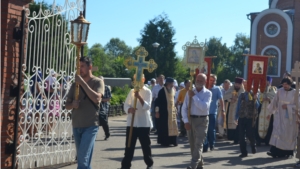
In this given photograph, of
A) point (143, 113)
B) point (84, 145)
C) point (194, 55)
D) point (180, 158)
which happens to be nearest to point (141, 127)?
point (143, 113)

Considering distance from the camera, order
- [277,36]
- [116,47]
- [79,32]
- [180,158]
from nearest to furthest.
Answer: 1. [79,32]
2. [180,158]
3. [277,36]
4. [116,47]

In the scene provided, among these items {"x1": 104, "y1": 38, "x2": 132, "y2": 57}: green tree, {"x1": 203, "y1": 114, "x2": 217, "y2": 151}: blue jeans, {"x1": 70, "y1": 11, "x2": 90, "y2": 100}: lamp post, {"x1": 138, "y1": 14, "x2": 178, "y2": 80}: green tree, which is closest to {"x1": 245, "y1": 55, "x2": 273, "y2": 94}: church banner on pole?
{"x1": 203, "y1": 114, "x2": 217, "y2": 151}: blue jeans

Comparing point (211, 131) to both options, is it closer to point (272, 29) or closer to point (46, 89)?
point (46, 89)

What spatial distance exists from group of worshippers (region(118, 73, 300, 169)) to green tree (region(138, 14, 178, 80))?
49394mm

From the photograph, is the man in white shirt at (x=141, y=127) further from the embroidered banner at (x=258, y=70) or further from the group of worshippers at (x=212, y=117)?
the embroidered banner at (x=258, y=70)

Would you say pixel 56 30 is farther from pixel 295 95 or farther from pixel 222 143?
pixel 222 143

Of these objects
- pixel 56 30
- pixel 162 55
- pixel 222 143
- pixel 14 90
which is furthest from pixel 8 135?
pixel 162 55

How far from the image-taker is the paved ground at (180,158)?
469 inches

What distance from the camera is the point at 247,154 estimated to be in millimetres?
14062

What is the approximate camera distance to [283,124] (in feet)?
44.7

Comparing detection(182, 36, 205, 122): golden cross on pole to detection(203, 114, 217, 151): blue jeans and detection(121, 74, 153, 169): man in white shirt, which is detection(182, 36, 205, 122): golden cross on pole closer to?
detection(121, 74, 153, 169): man in white shirt

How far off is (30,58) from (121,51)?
13802 cm

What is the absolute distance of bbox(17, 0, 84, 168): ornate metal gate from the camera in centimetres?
941

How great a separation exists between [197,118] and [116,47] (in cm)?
13824
